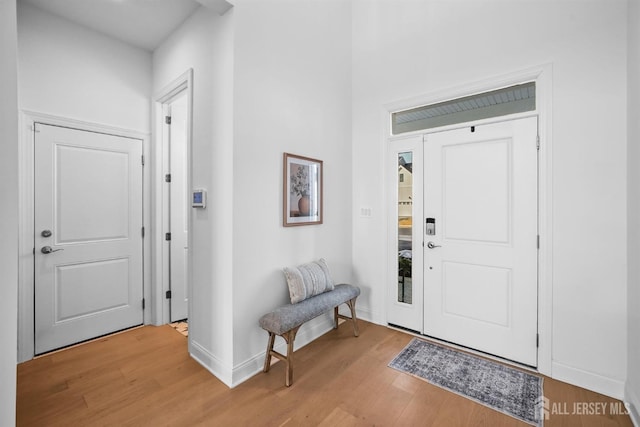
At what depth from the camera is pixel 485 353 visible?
2592 millimetres

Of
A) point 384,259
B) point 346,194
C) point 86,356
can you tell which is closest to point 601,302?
point 384,259

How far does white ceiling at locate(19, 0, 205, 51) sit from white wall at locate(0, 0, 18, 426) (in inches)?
62.4

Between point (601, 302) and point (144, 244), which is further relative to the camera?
point (144, 244)

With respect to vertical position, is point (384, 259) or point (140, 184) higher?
point (140, 184)

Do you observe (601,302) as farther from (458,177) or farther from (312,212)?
(312,212)

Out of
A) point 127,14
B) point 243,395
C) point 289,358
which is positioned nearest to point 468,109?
point 289,358

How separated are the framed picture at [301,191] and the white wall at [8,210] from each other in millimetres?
A: 1666

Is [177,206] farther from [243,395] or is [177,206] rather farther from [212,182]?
[243,395]

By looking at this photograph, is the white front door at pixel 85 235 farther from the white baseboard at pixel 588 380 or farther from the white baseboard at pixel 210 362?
the white baseboard at pixel 588 380

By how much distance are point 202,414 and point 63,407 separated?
936 mm

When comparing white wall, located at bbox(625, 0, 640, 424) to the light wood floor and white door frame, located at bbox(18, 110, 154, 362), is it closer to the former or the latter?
the light wood floor

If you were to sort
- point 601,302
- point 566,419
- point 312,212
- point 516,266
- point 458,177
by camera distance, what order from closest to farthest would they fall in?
1. point 566,419
2. point 601,302
3. point 516,266
4. point 458,177
5. point 312,212

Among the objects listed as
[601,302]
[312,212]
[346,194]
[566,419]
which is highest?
[346,194]

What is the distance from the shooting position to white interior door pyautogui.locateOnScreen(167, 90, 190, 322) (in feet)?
10.8
